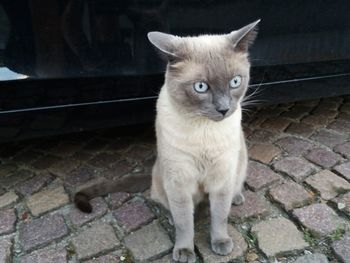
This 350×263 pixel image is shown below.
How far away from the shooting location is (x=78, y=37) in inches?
92.0

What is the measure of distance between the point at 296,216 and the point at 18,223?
1.52 m

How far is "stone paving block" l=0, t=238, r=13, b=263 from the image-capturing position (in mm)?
2302

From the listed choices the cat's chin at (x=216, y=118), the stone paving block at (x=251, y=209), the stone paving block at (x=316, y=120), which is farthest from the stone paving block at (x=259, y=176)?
the cat's chin at (x=216, y=118)

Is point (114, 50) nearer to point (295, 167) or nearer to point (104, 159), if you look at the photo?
point (104, 159)

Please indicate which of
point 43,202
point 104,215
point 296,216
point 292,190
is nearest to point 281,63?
point 292,190

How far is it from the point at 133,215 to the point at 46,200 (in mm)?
559

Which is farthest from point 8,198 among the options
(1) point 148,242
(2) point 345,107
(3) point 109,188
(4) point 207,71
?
(2) point 345,107

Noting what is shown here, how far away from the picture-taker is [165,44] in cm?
192

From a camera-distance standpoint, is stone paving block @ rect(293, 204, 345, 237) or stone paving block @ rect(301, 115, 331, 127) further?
stone paving block @ rect(301, 115, 331, 127)

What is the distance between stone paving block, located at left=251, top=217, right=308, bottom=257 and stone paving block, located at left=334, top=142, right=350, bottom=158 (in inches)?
33.4

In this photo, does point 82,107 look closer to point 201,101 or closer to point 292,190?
point 201,101

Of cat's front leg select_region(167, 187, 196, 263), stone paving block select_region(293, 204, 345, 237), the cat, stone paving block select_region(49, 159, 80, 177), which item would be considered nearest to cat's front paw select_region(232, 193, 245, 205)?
the cat

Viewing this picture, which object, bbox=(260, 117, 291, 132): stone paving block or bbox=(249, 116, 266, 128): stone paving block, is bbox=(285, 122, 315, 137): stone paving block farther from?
bbox=(249, 116, 266, 128): stone paving block

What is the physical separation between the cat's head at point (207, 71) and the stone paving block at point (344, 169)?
1.12m
